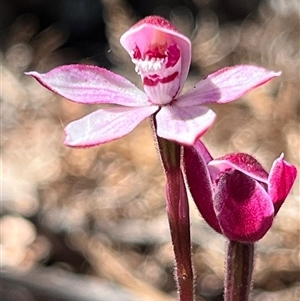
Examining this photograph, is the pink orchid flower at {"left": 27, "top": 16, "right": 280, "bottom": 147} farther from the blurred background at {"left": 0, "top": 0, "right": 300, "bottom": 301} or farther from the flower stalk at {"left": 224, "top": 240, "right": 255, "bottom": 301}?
the blurred background at {"left": 0, "top": 0, "right": 300, "bottom": 301}

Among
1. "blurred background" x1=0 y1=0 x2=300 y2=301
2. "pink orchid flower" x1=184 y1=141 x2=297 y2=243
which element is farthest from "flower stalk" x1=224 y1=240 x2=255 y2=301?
"blurred background" x1=0 y1=0 x2=300 y2=301

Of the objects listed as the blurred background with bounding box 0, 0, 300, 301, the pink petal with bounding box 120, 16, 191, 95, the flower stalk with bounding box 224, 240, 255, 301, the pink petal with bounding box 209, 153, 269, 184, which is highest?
the pink petal with bounding box 120, 16, 191, 95

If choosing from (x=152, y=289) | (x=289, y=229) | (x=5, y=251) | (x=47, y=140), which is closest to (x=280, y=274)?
(x=289, y=229)

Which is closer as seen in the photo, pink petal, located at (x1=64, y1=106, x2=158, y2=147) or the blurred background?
pink petal, located at (x1=64, y1=106, x2=158, y2=147)

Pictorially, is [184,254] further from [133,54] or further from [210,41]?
[210,41]

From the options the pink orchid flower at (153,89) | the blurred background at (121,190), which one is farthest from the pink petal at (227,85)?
the blurred background at (121,190)

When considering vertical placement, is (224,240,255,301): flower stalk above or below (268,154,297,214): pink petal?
below

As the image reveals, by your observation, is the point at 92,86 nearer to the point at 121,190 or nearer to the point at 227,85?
the point at 227,85
